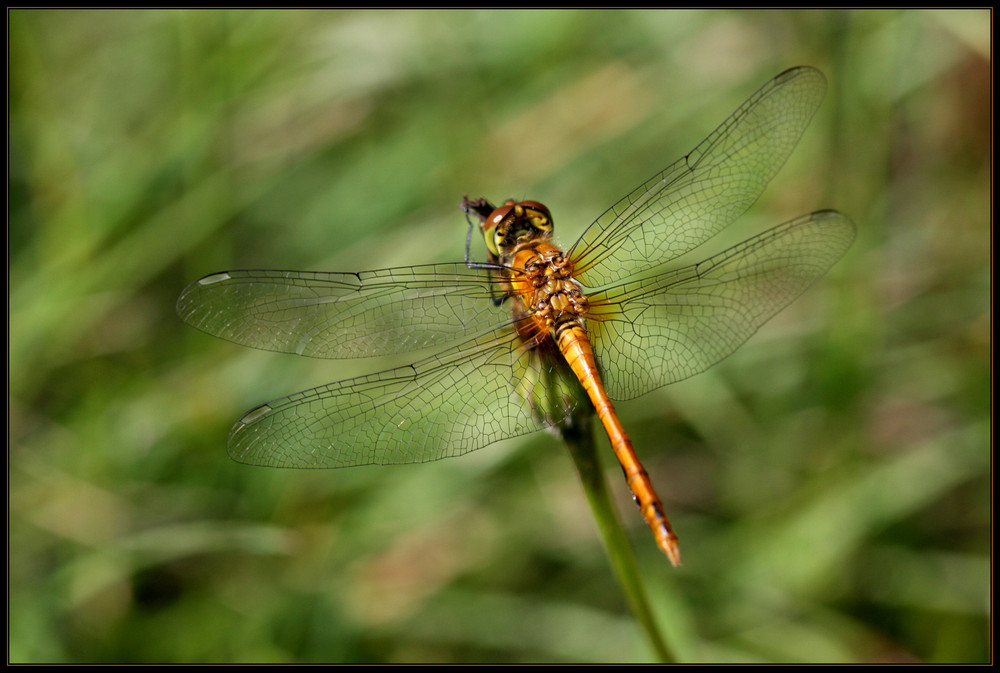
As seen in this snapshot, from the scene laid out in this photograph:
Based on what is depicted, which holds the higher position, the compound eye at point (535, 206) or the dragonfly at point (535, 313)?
the compound eye at point (535, 206)

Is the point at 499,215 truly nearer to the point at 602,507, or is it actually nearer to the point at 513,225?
the point at 513,225

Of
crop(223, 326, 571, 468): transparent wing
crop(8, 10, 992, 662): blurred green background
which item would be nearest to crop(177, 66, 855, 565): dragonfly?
crop(223, 326, 571, 468): transparent wing

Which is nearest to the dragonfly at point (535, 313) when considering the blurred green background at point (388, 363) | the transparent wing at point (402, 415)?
the transparent wing at point (402, 415)

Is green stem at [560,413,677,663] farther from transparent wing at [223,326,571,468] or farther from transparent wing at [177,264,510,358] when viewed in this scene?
transparent wing at [177,264,510,358]

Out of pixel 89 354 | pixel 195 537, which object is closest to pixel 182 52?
pixel 89 354

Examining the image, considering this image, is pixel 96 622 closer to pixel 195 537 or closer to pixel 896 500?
pixel 195 537

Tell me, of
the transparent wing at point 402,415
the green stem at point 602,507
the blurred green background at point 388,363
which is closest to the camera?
the green stem at point 602,507

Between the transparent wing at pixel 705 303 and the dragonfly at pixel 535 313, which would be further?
the transparent wing at pixel 705 303

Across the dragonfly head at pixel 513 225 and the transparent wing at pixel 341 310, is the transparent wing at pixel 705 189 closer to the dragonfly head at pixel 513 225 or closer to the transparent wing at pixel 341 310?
the dragonfly head at pixel 513 225

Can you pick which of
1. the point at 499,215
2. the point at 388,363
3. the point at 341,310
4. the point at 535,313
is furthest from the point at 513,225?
the point at 388,363

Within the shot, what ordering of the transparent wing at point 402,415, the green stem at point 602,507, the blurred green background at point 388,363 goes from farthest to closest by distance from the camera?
the blurred green background at point 388,363, the transparent wing at point 402,415, the green stem at point 602,507
